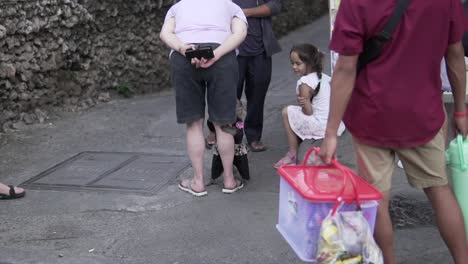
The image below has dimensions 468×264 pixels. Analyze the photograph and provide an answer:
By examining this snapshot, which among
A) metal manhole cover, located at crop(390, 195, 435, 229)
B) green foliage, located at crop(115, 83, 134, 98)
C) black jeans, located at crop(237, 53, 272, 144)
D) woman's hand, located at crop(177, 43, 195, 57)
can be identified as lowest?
green foliage, located at crop(115, 83, 134, 98)

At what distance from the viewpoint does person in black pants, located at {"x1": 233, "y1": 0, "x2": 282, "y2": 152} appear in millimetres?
5934

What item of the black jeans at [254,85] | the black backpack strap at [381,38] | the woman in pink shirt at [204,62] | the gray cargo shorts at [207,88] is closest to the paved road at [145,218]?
the black jeans at [254,85]

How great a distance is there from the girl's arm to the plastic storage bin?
2062mm

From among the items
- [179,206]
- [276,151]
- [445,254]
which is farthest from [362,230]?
[276,151]

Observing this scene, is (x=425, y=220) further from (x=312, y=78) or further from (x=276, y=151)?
(x=276, y=151)

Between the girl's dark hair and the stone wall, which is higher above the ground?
the girl's dark hair

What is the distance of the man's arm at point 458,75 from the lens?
338cm

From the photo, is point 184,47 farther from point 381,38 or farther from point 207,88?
point 381,38

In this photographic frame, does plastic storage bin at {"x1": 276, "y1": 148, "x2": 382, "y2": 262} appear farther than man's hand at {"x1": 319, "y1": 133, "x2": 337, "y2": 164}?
No

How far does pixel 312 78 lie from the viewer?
532 cm

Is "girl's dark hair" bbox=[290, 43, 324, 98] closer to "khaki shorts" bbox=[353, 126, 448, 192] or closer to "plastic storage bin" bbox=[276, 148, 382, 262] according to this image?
"khaki shorts" bbox=[353, 126, 448, 192]

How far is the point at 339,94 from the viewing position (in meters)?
3.19

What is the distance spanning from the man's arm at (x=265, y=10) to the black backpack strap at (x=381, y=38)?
8.99 feet

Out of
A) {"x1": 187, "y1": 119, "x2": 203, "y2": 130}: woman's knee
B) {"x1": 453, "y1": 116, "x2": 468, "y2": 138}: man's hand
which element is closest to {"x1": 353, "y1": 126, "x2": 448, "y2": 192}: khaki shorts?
{"x1": 453, "y1": 116, "x2": 468, "y2": 138}: man's hand
